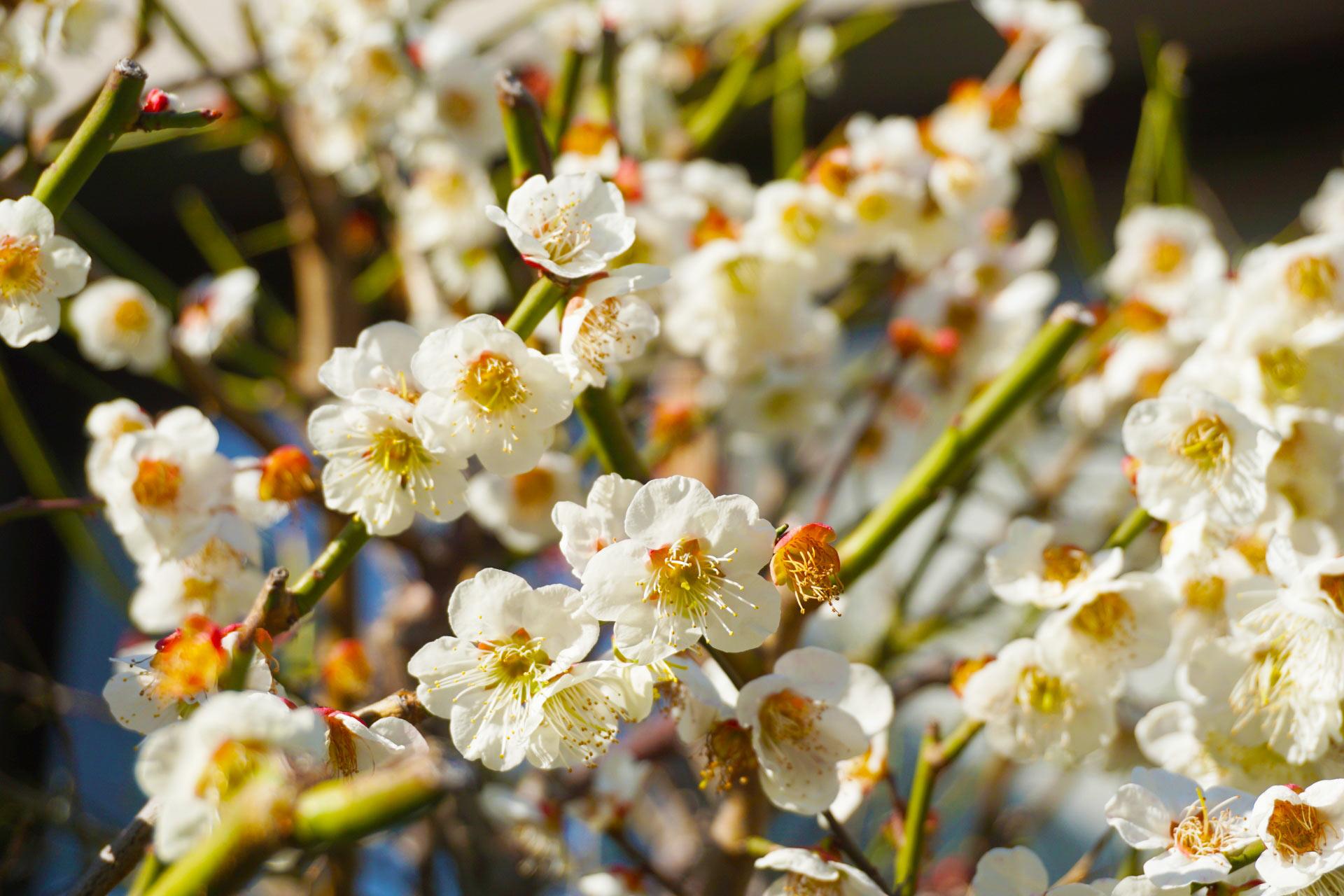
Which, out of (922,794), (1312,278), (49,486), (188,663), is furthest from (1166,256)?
(49,486)

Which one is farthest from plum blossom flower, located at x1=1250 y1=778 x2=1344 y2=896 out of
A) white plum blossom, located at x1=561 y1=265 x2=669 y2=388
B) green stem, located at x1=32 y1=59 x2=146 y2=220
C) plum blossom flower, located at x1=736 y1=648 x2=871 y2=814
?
→ green stem, located at x1=32 y1=59 x2=146 y2=220

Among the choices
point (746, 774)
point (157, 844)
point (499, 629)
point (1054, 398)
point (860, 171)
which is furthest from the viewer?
point (1054, 398)

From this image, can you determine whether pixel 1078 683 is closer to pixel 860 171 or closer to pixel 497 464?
Result: pixel 497 464

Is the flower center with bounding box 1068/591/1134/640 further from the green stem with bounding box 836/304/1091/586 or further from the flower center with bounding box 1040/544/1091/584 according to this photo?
the green stem with bounding box 836/304/1091/586

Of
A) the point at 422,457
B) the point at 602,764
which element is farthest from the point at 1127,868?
the point at 422,457

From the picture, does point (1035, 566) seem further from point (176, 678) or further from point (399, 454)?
point (176, 678)
